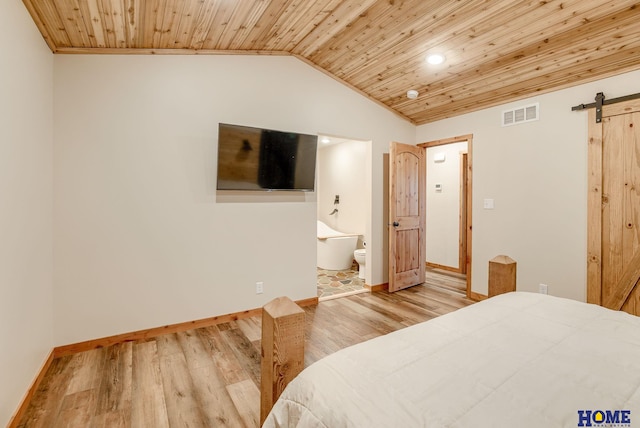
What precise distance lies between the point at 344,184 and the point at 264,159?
10.2ft

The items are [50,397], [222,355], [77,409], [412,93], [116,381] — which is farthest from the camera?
[412,93]

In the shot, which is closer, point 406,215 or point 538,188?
point 538,188

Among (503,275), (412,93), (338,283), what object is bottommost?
(338,283)

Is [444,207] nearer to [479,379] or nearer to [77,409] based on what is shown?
[479,379]

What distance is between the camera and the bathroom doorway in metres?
4.71

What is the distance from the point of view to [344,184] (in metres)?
6.15

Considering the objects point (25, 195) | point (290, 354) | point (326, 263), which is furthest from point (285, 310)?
point (326, 263)

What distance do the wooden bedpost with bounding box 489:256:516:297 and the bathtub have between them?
3505mm

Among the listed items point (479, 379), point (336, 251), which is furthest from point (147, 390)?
point (336, 251)

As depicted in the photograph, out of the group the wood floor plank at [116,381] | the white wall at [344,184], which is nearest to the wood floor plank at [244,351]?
the wood floor plank at [116,381]

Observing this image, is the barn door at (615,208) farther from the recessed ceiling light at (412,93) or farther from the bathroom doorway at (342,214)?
the bathroom doorway at (342,214)

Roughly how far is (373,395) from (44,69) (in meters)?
3.03

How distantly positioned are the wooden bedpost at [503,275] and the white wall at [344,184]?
3.40 meters

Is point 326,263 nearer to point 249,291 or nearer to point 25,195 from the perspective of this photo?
point 249,291
